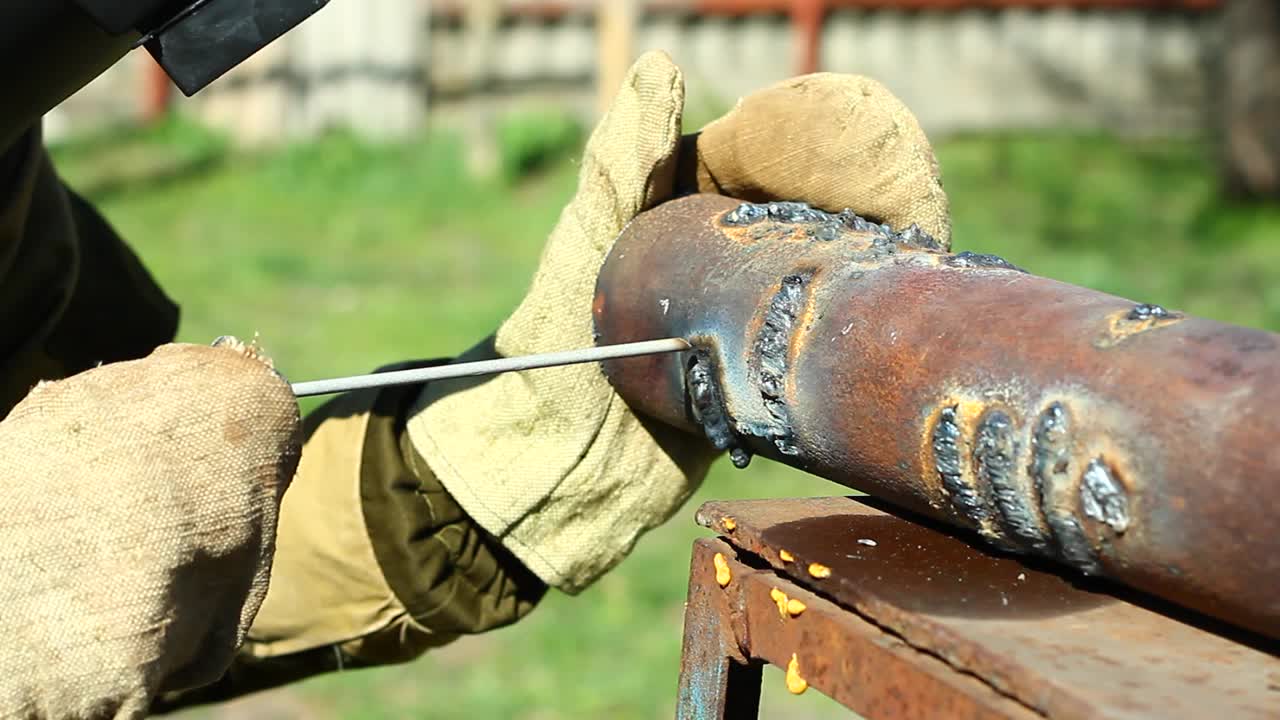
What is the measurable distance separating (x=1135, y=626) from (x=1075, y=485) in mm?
107

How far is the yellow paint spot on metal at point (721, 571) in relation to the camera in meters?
1.28

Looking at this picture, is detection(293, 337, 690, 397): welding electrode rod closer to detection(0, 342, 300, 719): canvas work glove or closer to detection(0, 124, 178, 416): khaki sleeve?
detection(0, 342, 300, 719): canvas work glove

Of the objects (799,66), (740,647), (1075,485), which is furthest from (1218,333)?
(799,66)

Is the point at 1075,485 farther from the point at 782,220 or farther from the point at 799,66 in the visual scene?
the point at 799,66

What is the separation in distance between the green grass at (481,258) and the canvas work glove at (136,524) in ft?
8.15

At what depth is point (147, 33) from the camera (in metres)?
1.26

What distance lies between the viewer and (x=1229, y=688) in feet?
3.07

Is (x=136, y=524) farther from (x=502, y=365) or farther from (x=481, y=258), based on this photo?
(x=481, y=258)

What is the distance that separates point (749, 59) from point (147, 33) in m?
7.00

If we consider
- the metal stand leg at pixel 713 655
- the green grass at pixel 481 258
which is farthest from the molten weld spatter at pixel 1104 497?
the green grass at pixel 481 258

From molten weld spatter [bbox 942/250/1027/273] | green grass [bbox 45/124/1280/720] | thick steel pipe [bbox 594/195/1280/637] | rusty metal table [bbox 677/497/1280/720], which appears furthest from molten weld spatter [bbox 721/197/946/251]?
green grass [bbox 45/124/1280/720]

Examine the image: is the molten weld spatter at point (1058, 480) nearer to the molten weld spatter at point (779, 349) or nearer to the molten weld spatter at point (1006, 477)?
the molten weld spatter at point (1006, 477)

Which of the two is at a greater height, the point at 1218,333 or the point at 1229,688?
the point at 1218,333

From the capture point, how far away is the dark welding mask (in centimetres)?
124
